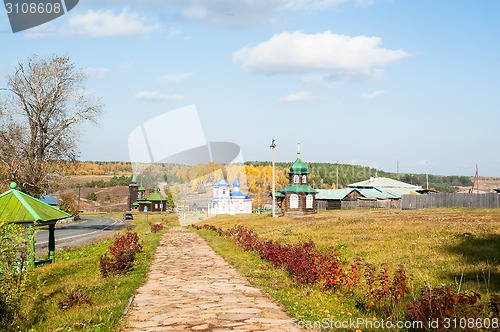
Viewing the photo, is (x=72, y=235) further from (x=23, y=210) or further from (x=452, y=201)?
(x=452, y=201)

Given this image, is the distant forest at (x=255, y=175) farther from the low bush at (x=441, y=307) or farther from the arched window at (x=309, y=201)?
the low bush at (x=441, y=307)

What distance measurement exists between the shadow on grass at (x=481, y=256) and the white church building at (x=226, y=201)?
52.4 metres

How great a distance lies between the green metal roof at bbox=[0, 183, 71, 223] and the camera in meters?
14.6

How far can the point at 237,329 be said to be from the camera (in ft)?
22.3

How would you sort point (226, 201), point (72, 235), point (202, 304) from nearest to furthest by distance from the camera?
point (202, 304), point (72, 235), point (226, 201)

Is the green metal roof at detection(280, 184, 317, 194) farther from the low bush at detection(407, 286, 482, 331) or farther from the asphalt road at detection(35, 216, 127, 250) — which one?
the low bush at detection(407, 286, 482, 331)

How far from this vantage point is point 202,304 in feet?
28.2

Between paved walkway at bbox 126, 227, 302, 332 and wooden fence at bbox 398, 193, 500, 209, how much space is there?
1719 inches

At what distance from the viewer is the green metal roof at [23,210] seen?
14.6 meters

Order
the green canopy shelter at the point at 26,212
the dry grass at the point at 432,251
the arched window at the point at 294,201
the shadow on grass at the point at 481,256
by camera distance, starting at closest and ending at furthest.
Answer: the shadow on grass at the point at 481,256 < the dry grass at the point at 432,251 < the green canopy shelter at the point at 26,212 < the arched window at the point at 294,201

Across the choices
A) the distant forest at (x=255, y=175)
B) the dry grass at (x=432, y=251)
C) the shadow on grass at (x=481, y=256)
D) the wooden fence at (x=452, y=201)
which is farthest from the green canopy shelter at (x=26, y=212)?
the wooden fence at (x=452, y=201)

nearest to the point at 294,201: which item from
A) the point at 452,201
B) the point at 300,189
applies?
the point at 300,189

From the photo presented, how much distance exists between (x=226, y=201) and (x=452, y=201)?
3029 centimetres

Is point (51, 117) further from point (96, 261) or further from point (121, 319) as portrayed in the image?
point (121, 319)
